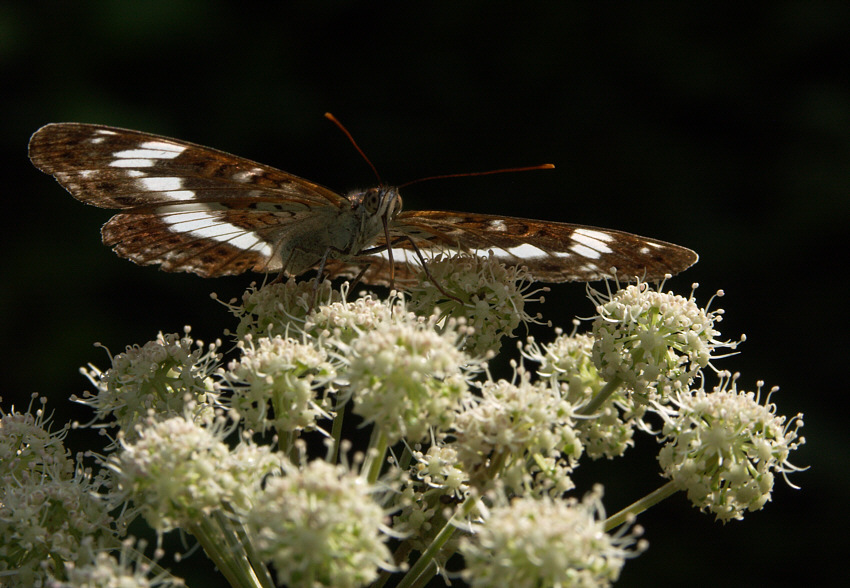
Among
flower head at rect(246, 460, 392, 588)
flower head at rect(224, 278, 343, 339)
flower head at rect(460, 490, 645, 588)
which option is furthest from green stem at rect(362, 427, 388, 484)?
flower head at rect(224, 278, 343, 339)

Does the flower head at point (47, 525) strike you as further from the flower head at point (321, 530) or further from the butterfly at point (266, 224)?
the butterfly at point (266, 224)

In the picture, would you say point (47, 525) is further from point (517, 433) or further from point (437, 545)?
point (517, 433)

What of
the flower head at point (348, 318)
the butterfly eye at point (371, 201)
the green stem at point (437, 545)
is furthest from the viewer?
the butterfly eye at point (371, 201)

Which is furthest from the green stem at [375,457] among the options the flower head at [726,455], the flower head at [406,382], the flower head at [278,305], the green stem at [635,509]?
the flower head at [726,455]

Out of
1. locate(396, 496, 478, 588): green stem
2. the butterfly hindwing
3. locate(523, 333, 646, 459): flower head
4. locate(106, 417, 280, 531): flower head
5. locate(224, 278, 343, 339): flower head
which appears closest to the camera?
locate(106, 417, 280, 531): flower head

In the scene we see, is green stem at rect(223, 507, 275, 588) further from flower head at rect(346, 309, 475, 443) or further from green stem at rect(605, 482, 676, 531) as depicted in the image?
green stem at rect(605, 482, 676, 531)

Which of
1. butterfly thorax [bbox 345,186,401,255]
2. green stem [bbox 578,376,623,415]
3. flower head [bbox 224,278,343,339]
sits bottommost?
green stem [bbox 578,376,623,415]

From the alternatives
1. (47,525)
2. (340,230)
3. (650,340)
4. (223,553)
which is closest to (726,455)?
(650,340)
